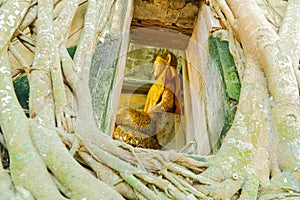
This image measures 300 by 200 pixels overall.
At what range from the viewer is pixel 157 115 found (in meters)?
3.29

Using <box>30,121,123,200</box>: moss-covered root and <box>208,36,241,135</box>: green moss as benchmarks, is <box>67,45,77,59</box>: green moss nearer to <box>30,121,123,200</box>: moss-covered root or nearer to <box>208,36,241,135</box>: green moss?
<box>30,121,123,200</box>: moss-covered root

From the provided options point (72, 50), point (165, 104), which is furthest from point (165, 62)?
point (72, 50)

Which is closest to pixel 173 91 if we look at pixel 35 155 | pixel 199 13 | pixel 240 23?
pixel 199 13

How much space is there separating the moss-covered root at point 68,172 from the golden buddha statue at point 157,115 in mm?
1589

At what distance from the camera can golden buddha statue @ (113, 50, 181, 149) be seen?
2799 mm

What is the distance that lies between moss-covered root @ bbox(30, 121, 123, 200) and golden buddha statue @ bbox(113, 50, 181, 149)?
62.6 inches

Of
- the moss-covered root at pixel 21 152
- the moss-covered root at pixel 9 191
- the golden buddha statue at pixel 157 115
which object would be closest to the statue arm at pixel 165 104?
the golden buddha statue at pixel 157 115

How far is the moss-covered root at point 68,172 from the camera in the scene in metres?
0.93

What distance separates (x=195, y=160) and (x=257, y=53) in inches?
29.3

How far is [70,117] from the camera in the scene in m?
1.20

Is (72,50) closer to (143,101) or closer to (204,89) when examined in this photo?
(204,89)

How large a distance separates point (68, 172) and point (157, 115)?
7.70ft

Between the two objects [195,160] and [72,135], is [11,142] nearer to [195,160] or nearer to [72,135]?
[72,135]

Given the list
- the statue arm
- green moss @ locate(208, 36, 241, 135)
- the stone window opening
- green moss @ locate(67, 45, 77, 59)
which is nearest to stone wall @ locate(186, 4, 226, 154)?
green moss @ locate(208, 36, 241, 135)
